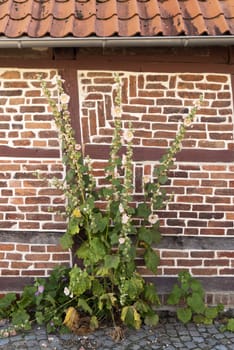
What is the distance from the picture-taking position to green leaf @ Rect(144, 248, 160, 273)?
4188 mm

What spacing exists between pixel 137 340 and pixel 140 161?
1488 mm

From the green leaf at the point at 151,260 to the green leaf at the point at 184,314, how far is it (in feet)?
1.41

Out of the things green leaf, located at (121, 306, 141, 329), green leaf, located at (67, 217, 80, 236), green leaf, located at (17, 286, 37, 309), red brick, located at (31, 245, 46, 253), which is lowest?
green leaf, located at (121, 306, 141, 329)

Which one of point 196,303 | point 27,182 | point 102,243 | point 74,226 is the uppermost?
point 27,182

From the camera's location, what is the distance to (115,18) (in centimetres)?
374

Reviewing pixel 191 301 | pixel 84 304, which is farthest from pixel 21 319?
pixel 191 301

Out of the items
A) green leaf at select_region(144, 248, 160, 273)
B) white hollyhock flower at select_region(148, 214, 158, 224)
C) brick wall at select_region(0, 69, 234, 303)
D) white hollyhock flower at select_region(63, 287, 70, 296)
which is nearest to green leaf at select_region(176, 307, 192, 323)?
brick wall at select_region(0, 69, 234, 303)

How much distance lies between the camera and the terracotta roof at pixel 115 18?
12.0 feet

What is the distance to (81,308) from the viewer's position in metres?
4.32

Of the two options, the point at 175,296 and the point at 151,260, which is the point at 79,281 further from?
the point at 175,296

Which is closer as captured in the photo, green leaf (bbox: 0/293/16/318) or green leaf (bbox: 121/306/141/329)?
green leaf (bbox: 121/306/141/329)

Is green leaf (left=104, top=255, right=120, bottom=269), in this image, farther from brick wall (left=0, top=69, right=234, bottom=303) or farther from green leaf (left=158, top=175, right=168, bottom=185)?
green leaf (left=158, top=175, right=168, bottom=185)

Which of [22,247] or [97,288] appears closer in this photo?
[97,288]

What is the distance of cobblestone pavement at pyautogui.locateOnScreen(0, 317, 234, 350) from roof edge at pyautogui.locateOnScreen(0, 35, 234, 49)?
234 centimetres
